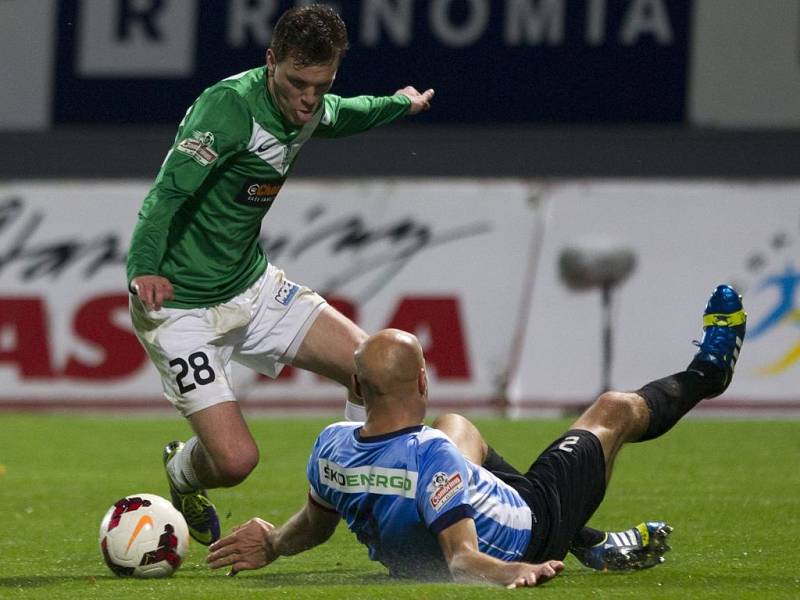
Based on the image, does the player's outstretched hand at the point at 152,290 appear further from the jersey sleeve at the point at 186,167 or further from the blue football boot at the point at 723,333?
the blue football boot at the point at 723,333

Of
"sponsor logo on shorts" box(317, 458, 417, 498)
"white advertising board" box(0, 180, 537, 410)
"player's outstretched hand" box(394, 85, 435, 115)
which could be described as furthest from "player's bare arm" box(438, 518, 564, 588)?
"white advertising board" box(0, 180, 537, 410)

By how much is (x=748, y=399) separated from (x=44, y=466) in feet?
16.7

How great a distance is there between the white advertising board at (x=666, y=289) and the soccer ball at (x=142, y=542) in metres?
6.67

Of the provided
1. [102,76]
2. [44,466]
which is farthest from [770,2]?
[44,466]

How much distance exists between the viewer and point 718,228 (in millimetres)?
12039

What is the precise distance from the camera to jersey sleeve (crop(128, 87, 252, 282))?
5570 mm

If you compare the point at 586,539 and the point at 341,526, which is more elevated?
the point at 586,539

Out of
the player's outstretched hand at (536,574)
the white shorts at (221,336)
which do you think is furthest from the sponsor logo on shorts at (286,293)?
the player's outstretched hand at (536,574)

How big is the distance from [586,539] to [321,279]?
7155mm

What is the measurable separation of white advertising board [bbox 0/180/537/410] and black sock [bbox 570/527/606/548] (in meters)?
6.75

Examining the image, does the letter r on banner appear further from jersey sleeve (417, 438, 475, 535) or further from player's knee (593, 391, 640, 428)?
jersey sleeve (417, 438, 475, 535)

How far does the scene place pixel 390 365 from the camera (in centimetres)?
453

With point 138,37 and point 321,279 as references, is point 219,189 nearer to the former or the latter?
point 321,279

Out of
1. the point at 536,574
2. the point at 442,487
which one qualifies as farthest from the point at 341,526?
the point at 536,574
